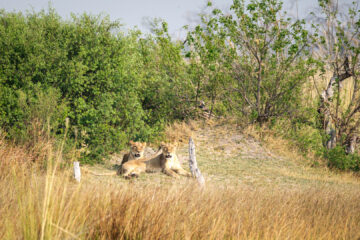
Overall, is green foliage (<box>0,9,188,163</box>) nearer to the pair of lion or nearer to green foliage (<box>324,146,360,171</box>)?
the pair of lion

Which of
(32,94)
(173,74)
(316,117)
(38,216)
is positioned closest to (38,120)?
(32,94)

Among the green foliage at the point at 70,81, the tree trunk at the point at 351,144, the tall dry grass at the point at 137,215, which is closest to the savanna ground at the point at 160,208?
the tall dry grass at the point at 137,215

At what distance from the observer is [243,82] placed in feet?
54.1

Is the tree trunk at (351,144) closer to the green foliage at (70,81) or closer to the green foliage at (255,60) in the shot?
the green foliage at (255,60)

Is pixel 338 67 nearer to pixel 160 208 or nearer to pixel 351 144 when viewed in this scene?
pixel 351 144

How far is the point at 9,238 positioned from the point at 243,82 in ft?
46.9

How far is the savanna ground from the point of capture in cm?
326

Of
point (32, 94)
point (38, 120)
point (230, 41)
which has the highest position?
point (230, 41)

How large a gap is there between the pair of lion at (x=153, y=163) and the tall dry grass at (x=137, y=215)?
337 centimetres

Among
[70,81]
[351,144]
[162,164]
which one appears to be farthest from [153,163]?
[351,144]

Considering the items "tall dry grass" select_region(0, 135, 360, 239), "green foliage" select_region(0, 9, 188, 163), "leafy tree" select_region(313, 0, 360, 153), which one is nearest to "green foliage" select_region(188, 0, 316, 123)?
"leafy tree" select_region(313, 0, 360, 153)

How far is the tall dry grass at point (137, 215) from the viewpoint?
3.17 metres

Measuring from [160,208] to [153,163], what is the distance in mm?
5424

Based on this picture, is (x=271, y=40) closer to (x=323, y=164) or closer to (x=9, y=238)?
(x=323, y=164)
